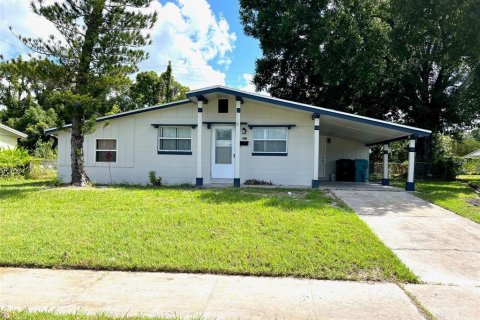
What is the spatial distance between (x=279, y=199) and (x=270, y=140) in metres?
4.50

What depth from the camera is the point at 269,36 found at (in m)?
20.8

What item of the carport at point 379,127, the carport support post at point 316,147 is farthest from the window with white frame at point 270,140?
the carport at point 379,127

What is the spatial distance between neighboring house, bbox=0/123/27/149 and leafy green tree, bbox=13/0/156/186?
15269 millimetres

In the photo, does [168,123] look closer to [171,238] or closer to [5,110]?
[171,238]

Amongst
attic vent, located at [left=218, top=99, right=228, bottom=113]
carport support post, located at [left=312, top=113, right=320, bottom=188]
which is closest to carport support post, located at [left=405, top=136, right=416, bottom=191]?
carport support post, located at [left=312, top=113, right=320, bottom=188]

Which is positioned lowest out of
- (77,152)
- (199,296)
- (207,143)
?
(199,296)

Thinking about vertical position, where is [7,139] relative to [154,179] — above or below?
above

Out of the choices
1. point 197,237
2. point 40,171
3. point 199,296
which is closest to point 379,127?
point 197,237

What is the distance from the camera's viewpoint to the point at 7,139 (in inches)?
973

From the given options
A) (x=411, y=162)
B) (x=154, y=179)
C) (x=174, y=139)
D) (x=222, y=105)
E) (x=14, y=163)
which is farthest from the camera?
(x=14, y=163)

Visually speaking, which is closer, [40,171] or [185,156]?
[185,156]

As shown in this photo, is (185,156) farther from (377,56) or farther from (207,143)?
(377,56)

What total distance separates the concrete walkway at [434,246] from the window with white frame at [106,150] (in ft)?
28.9

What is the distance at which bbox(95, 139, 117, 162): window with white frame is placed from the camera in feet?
46.1
